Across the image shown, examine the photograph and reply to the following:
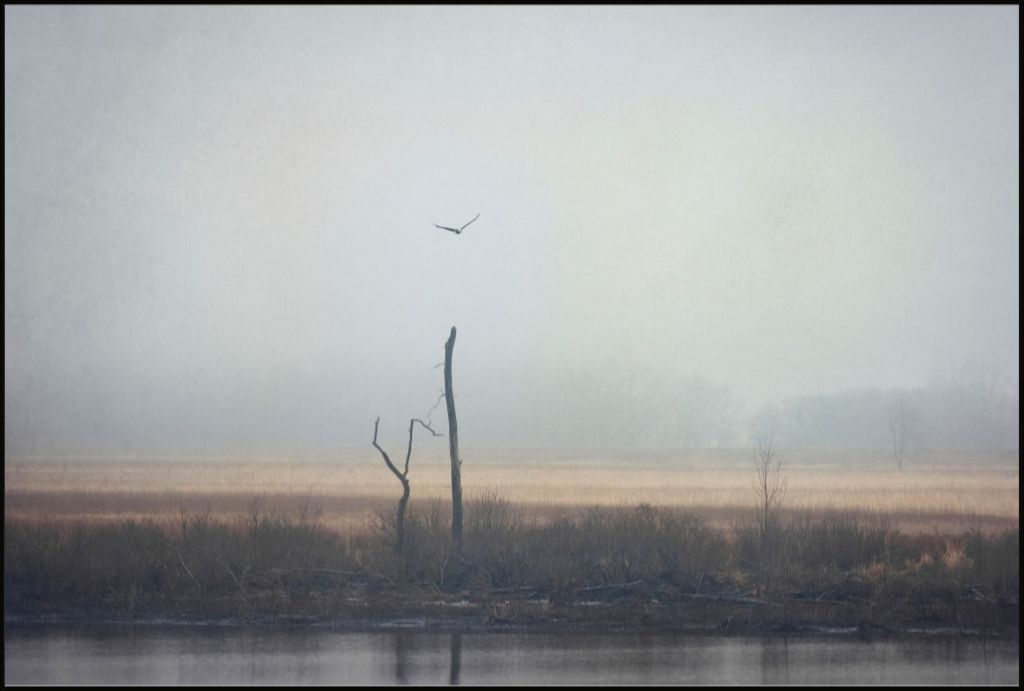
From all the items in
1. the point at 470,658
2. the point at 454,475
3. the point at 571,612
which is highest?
the point at 454,475

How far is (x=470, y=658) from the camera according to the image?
58.3ft

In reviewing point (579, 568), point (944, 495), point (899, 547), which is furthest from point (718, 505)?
point (579, 568)

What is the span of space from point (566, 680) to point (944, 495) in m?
36.4

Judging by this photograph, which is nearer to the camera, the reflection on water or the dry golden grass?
the reflection on water

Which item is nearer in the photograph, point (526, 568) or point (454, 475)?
point (526, 568)

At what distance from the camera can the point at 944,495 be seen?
156 ft

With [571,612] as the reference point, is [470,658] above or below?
below

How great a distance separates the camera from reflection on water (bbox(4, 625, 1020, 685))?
16.0m

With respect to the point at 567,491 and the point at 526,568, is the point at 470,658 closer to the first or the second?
the point at 526,568

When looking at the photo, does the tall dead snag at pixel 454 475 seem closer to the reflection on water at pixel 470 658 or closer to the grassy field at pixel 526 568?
the grassy field at pixel 526 568

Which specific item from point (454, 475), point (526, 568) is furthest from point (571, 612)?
point (454, 475)

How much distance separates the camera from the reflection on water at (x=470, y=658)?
16.0 meters

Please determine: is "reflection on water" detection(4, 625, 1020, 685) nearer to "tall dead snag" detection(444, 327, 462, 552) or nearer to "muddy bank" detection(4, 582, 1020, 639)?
"muddy bank" detection(4, 582, 1020, 639)

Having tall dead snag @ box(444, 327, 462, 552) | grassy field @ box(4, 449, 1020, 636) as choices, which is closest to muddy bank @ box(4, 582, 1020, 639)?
grassy field @ box(4, 449, 1020, 636)
